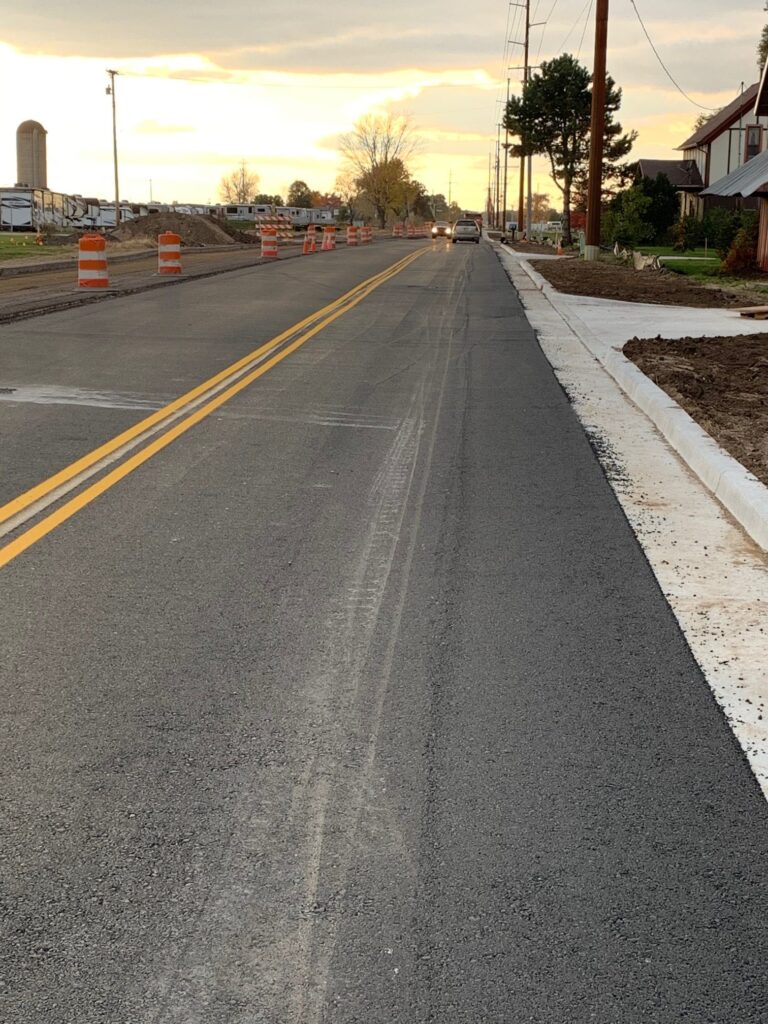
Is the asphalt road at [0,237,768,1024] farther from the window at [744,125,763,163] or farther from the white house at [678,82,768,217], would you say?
the white house at [678,82,768,217]

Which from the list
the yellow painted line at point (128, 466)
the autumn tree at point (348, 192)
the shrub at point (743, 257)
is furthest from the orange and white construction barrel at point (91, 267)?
the autumn tree at point (348, 192)

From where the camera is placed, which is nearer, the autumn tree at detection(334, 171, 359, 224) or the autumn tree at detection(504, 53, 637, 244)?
the autumn tree at detection(504, 53, 637, 244)

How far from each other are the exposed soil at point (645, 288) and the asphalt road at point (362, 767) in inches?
631

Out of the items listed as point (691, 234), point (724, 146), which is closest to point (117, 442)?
point (691, 234)

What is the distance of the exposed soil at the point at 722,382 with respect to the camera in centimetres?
891

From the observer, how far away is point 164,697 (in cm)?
424

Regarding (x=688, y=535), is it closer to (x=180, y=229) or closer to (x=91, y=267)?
(x=91, y=267)

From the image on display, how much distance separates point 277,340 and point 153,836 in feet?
39.4

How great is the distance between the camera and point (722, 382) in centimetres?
1173

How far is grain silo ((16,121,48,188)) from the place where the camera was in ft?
512

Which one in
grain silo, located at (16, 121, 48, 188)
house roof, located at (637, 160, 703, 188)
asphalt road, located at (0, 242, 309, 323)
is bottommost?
asphalt road, located at (0, 242, 309, 323)

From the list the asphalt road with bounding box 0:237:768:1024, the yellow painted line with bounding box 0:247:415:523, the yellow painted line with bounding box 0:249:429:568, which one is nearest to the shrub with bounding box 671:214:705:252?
the yellow painted line with bounding box 0:247:415:523

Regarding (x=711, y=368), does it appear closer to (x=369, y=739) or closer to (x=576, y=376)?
(x=576, y=376)

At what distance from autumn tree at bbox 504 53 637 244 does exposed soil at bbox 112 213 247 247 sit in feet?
75.4
